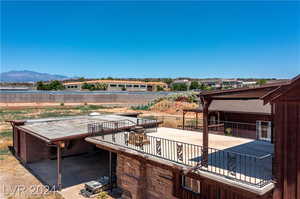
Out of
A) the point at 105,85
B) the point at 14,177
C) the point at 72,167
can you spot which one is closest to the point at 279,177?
the point at 72,167

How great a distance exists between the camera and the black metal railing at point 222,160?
660 centimetres

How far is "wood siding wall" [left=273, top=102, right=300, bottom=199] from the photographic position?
5.92 meters

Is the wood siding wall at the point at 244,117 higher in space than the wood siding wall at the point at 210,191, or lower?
higher

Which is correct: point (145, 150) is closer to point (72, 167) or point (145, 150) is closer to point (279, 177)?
point (279, 177)

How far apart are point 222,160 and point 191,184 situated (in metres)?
1.47

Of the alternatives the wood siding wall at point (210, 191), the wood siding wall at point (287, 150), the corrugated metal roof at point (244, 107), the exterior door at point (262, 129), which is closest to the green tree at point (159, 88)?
the corrugated metal roof at point (244, 107)

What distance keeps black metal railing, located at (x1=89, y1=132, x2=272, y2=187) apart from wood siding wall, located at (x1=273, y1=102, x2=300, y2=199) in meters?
0.39

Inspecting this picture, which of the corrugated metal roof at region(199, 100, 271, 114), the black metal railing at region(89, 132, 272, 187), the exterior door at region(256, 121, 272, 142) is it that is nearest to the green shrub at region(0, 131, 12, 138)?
the black metal railing at region(89, 132, 272, 187)

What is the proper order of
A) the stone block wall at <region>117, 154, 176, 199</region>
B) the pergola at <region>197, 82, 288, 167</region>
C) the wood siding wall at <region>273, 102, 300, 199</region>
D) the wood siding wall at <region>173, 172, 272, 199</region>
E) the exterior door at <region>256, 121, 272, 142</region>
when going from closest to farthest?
1. the wood siding wall at <region>273, 102, 300, 199</region>
2. the wood siding wall at <region>173, 172, 272, 199</region>
3. the pergola at <region>197, 82, 288, 167</region>
4. the stone block wall at <region>117, 154, 176, 199</region>
5. the exterior door at <region>256, 121, 272, 142</region>

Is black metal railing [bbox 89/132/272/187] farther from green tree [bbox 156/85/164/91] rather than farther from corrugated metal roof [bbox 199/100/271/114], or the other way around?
green tree [bbox 156/85/164/91]

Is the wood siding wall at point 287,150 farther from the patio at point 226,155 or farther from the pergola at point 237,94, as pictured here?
the pergola at point 237,94

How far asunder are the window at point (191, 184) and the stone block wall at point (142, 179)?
20.3 inches

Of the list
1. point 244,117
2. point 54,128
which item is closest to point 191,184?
point 54,128

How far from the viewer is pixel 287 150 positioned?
604 cm
